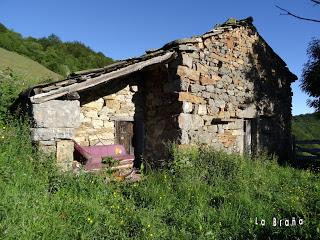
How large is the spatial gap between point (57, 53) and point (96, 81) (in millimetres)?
20759

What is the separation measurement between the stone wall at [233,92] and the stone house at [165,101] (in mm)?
28

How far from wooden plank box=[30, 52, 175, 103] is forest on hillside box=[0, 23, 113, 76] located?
46.9ft

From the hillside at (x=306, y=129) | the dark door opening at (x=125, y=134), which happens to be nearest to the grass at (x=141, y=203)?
the dark door opening at (x=125, y=134)

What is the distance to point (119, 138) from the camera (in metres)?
8.80

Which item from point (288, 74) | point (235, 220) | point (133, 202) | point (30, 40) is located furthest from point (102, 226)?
point (30, 40)

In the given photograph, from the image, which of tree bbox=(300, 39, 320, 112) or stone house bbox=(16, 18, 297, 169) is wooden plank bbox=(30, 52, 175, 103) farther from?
tree bbox=(300, 39, 320, 112)

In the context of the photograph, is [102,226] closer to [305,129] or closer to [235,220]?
[235,220]

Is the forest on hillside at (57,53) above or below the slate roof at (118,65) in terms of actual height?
above

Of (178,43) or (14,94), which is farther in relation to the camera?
(178,43)

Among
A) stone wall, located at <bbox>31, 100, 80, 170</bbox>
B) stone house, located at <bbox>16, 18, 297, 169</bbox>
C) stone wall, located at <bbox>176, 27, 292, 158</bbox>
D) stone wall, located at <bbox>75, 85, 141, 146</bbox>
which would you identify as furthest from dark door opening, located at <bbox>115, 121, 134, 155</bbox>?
stone wall, located at <bbox>31, 100, 80, 170</bbox>

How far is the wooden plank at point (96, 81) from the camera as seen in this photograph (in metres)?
6.30

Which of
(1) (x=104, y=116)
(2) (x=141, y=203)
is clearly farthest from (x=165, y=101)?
(2) (x=141, y=203)

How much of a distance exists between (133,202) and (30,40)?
29.3 metres

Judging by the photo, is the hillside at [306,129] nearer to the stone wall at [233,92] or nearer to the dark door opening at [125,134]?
the stone wall at [233,92]
